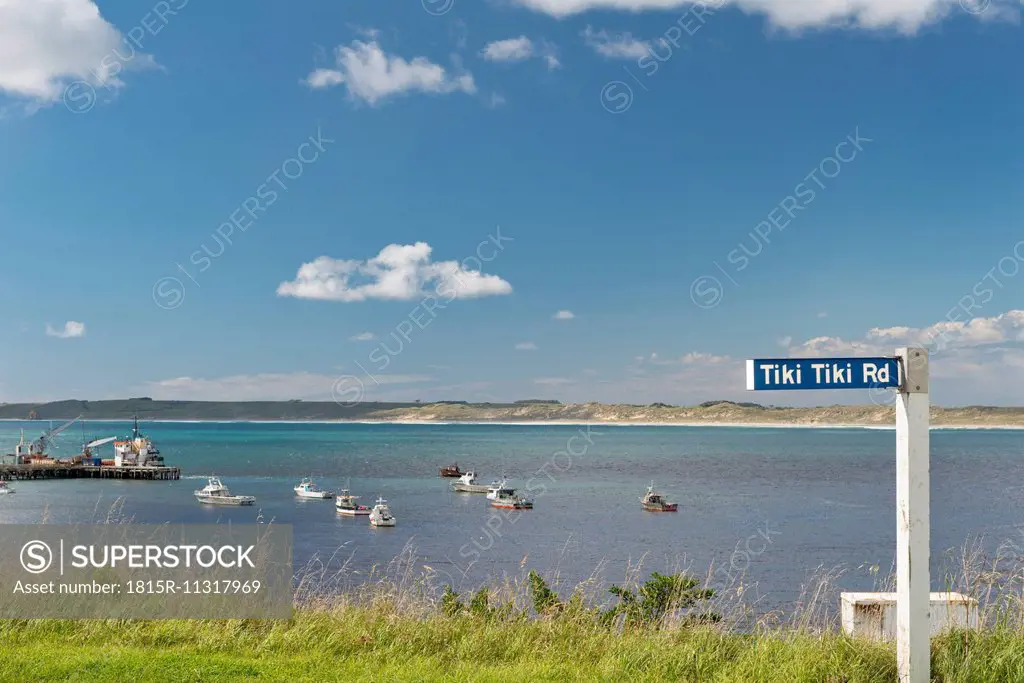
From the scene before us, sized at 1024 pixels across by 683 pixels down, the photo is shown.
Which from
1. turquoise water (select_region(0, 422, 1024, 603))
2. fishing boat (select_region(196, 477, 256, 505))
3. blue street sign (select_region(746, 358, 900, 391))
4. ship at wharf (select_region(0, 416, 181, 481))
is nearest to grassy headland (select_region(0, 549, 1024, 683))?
blue street sign (select_region(746, 358, 900, 391))

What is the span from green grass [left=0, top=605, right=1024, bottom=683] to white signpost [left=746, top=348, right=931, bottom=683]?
18.0 inches

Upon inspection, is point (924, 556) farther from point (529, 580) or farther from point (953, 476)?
point (953, 476)

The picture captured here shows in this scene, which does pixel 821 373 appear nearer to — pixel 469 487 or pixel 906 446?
pixel 906 446

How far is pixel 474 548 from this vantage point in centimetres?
4944

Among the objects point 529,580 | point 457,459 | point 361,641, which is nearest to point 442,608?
point 361,641

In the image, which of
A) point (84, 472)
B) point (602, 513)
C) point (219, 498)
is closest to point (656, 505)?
point (602, 513)

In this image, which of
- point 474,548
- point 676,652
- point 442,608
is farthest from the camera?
point 474,548

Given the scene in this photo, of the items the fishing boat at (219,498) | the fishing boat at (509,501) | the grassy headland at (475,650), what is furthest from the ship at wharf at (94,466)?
the grassy headland at (475,650)

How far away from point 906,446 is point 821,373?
0.84 m

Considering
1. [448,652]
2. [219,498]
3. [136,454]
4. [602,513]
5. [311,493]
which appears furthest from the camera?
[136,454]

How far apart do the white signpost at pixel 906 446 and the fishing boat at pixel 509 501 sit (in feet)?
206

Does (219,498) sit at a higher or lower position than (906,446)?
lower

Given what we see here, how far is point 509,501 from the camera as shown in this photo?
227ft

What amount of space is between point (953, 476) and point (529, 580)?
10653 centimetres
